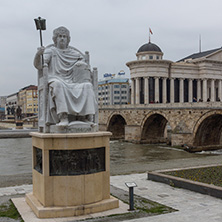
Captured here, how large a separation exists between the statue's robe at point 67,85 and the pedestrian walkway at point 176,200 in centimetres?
256

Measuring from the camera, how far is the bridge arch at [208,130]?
35688 mm

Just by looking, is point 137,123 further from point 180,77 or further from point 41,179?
point 41,179

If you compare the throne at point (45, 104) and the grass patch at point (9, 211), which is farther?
the throne at point (45, 104)

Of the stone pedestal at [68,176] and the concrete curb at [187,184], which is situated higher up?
the stone pedestal at [68,176]

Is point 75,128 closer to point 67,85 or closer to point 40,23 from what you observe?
point 67,85

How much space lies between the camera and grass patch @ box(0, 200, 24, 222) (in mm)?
7830

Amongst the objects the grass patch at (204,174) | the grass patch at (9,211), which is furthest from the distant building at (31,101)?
the grass patch at (9,211)

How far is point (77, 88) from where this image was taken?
8266 millimetres

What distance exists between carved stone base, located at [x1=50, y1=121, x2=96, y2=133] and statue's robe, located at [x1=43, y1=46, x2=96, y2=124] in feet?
0.77

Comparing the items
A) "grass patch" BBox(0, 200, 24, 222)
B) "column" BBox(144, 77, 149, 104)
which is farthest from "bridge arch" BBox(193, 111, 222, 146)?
"grass patch" BBox(0, 200, 24, 222)

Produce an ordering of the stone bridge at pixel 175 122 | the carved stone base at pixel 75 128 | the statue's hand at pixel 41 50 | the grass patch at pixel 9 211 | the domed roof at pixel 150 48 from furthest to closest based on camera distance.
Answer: the domed roof at pixel 150 48 < the stone bridge at pixel 175 122 < the statue's hand at pixel 41 50 < the carved stone base at pixel 75 128 < the grass patch at pixel 9 211

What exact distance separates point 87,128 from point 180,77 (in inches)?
2311

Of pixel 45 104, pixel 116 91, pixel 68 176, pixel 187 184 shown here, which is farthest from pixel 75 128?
pixel 116 91

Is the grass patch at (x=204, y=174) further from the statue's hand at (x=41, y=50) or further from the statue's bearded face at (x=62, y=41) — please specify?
the statue's hand at (x=41, y=50)
